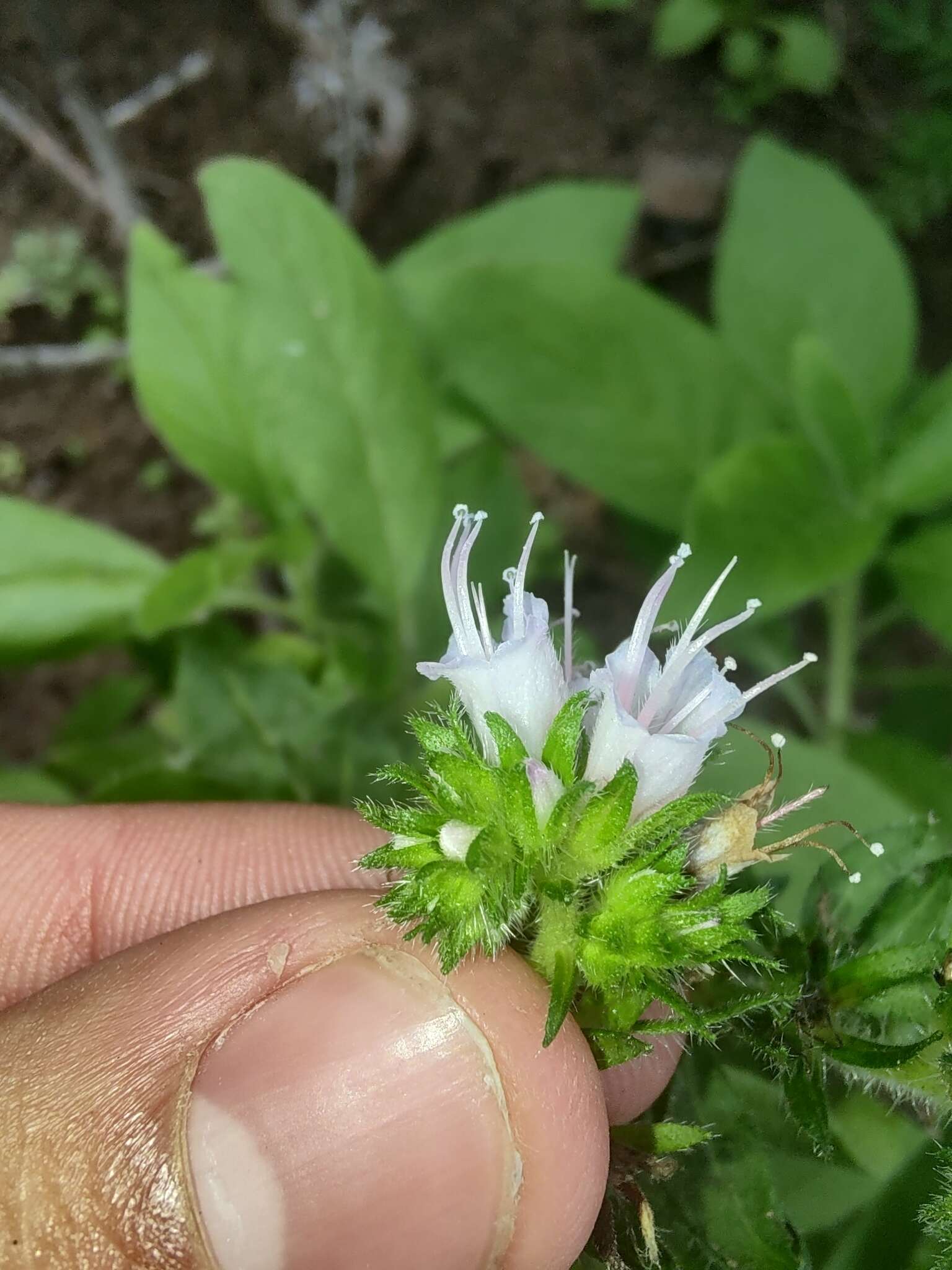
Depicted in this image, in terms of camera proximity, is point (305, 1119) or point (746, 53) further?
point (746, 53)

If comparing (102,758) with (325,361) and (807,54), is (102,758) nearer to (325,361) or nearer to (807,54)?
(325,361)

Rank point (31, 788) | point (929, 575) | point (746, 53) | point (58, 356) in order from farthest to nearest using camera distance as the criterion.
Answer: point (746, 53) → point (58, 356) → point (31, 788) → point (929, 575)

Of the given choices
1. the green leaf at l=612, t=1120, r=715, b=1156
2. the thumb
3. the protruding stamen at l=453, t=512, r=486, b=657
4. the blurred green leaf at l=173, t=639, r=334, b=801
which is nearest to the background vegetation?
the blurred green leaf at l=173, t=639, r=334, b=801

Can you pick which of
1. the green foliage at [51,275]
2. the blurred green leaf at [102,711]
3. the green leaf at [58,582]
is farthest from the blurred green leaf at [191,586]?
the green foliage at [51,275]

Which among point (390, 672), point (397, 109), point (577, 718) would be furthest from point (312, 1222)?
point (397, 109)

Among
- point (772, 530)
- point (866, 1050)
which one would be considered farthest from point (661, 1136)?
point (772, 530)

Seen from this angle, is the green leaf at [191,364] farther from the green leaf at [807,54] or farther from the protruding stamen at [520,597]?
the green leaf at [807,54]

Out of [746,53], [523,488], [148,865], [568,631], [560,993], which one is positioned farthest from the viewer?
[746,53]
